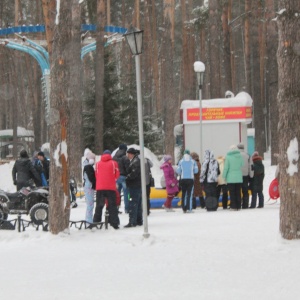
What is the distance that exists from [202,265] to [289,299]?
1.91m

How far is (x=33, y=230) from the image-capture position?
12523 mm

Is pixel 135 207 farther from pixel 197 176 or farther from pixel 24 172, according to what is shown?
pixel 197 176

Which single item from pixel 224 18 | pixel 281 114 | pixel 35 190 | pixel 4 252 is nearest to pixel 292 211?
pixel 281 114

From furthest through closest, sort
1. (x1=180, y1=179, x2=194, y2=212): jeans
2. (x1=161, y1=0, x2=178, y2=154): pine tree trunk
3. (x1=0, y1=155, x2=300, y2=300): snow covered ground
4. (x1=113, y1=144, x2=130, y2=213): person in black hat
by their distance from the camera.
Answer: (x1=161, y1=0, x2=178, y2=154): pine tree trunk < (x1=180, y1=179, x2=194, y2=212): jeans < (x1=113, y1=144, x2=130, y2=213): person in black hat < (x1=0, y1=155, x2=300, y2=300): snow covered ground

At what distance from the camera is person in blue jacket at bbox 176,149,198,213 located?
16047mm

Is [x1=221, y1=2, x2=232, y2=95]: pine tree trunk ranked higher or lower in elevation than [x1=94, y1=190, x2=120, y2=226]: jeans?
higher

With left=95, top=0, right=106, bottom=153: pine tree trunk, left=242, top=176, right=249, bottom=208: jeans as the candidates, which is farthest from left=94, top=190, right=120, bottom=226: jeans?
left=95, top=0, right=106, bottom=153: pine tree trunk

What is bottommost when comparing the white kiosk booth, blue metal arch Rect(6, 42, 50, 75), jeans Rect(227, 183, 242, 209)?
jeans Rect(227, 183, 242, 209)

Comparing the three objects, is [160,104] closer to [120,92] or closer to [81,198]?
[120,92]

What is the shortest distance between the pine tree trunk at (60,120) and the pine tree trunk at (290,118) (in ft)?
12.2

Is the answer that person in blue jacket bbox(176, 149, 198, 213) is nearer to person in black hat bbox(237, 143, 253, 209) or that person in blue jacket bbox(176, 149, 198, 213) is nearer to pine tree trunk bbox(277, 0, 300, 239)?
person in black hat bbox(237, 143, 253, 209)

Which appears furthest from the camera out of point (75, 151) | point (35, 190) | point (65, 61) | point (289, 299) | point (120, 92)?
point (120, 92)

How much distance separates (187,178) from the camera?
1603 centimetres

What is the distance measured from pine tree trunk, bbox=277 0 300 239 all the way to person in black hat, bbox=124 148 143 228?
3773 mm
